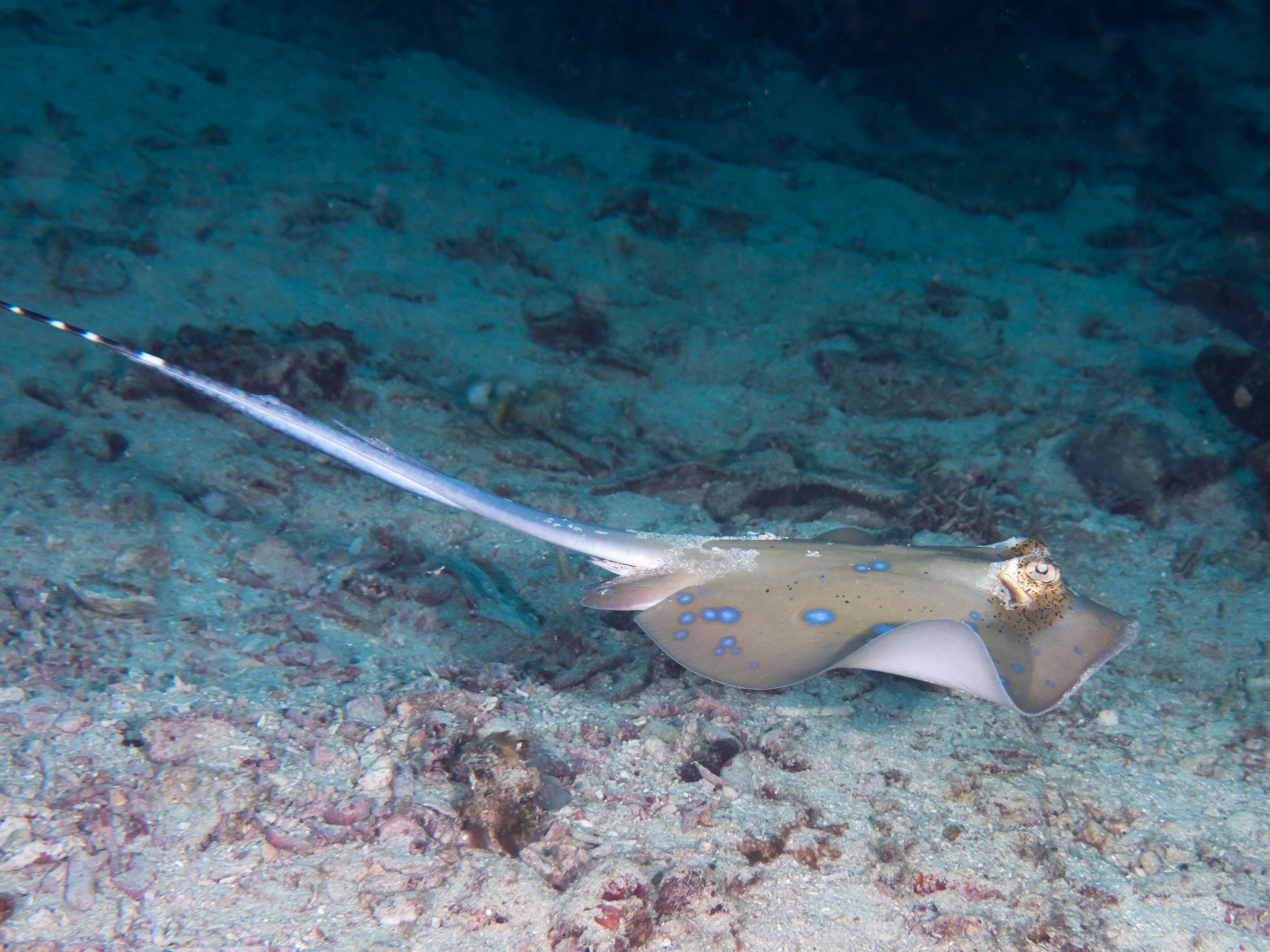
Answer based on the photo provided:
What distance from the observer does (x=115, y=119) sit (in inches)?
392

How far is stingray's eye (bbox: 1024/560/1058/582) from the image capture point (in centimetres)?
289

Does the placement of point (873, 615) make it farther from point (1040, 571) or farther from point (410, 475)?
point (410, 475)

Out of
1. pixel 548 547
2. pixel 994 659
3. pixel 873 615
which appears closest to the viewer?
pixel 994 659

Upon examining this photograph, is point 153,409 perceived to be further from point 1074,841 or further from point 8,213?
point 1074,841

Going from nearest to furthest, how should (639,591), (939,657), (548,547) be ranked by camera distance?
(939,657) < (639,591) < (548,547)

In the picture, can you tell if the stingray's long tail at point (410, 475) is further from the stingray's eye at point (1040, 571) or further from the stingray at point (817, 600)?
the stingray's eye at point (1040, 571)

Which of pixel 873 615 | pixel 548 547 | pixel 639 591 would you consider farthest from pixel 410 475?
pixel 873 615

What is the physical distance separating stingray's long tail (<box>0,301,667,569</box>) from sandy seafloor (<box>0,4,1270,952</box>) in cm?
72

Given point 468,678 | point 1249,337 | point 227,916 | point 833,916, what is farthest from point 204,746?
point 1249,337

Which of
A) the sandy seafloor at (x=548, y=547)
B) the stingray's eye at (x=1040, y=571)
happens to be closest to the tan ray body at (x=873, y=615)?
the stingray's eye at (x=1040, y=571)

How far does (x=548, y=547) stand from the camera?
15.8 ft

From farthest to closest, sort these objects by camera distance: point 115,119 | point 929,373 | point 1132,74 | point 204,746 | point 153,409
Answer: point 1132,74 → point 115,119 → point 929,373 → point 153,409 → point 204,746

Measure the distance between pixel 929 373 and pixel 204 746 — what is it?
23.5 feet

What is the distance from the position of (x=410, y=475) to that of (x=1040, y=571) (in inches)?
116
